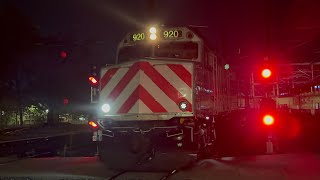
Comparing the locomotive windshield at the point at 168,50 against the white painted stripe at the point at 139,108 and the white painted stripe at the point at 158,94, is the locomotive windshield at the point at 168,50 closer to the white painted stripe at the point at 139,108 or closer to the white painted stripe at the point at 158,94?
the white painted stripe at the point at 158,94

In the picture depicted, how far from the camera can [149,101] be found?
1098 centimetres

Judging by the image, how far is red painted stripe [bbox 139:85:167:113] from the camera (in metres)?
10.9

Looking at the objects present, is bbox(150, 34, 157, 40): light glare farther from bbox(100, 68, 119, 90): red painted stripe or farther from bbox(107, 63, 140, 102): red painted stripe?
bbox(100, 68, 119, 90): red painted stripe

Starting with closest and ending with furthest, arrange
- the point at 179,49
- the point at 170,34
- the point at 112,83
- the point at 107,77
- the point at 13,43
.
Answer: the point at 112,83 → the point at 107,77 → the point at 170,34 → the point at 179,49 → the point at 13,43

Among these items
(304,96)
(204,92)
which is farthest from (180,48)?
(304,96)

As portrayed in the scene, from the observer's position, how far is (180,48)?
12.0m

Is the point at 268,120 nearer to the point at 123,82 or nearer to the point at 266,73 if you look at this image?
the point at 266,73

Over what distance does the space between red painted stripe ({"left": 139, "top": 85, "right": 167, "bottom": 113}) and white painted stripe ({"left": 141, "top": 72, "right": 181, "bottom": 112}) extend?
7 cm

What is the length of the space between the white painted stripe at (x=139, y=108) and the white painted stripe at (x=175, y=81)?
2.96ft

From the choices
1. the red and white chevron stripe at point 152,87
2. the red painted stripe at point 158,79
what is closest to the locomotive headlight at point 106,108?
the red and white chevron stripe at point 152,87

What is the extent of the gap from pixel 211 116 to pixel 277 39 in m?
12.5

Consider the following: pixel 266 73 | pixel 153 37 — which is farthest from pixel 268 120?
pixel 153 37

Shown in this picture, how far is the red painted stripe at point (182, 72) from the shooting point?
1080cm

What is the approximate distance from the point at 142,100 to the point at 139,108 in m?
0.22
